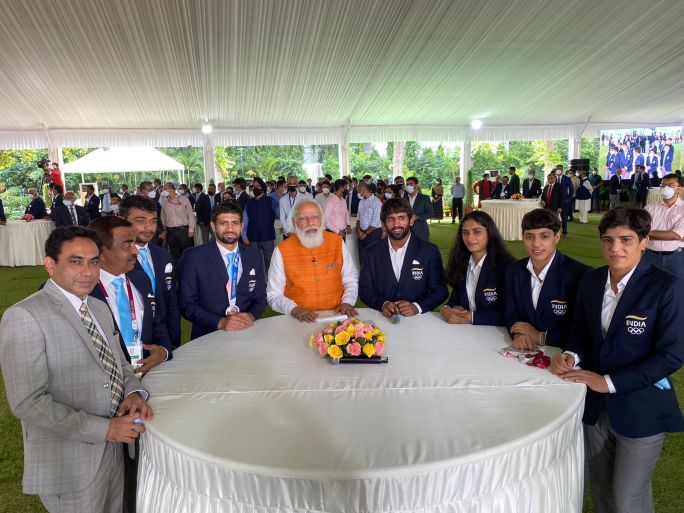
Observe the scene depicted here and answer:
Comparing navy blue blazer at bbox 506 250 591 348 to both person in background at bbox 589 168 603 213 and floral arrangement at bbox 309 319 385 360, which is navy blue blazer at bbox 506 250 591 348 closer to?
floral arrangement at bbox 309 319 385 360

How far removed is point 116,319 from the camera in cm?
218

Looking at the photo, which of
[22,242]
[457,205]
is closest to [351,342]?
[22,242]

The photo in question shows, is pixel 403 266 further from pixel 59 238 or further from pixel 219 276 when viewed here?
pixel 59 238

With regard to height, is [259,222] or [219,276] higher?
[259,222]

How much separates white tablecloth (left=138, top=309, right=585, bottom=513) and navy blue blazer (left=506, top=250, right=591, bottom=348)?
1.47 ft

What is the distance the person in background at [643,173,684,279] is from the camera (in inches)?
169

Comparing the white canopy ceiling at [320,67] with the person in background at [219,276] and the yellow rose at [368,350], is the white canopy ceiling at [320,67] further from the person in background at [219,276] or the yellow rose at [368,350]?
the yellow rose at [368,350]

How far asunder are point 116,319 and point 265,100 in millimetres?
13150

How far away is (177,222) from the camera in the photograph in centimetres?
847

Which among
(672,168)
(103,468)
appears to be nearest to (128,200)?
(103,468)

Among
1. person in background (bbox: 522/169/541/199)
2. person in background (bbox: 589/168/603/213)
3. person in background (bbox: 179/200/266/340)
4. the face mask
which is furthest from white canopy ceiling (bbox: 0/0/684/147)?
person in background (bbox: 179/200/266/340)

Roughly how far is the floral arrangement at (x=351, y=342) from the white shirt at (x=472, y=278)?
105 cm

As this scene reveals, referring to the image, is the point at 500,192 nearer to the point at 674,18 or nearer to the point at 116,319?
the point at 674,18

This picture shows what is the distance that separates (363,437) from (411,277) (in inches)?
71.8
